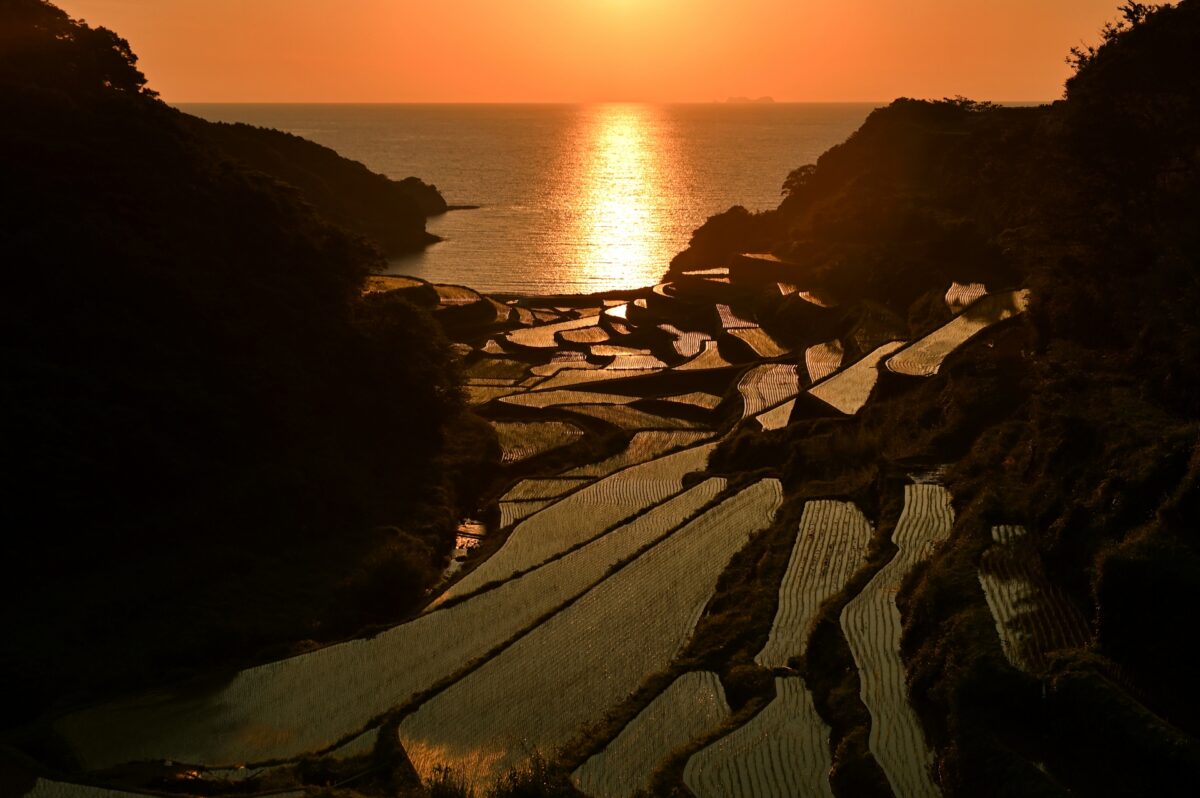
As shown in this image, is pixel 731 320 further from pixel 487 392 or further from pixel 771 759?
pixel 771 759

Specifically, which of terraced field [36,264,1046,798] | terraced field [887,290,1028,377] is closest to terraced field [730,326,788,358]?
terraced field [887,290,1028,377]

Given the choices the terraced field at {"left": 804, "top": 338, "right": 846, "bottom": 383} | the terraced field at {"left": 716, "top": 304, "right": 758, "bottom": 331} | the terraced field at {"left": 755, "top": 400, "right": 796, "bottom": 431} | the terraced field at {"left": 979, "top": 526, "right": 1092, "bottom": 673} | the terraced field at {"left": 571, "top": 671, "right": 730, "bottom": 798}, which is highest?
the terraced field at {"left": 979, "top": 526, "right": 1092, "bottom": 673}

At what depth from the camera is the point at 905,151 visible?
60469 mm

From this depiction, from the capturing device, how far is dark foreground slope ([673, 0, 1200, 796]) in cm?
1016

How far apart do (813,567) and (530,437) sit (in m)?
16.0

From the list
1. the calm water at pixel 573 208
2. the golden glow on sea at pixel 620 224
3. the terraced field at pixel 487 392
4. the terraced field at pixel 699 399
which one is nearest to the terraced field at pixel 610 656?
the terraced field at pixel 699 399

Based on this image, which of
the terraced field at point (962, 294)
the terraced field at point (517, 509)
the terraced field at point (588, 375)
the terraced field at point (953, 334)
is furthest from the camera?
the terraced field at point (588, 375)

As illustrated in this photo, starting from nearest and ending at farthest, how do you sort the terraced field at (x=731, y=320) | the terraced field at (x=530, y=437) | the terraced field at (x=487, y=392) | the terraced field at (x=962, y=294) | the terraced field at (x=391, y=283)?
1. the terraced field at (x=530, y=437)
2. the terraced field at (x=962, y=294)
3. the terraced field at (x=487, y=392)
4. the terraced field at (x=731, y=320)
5. the terraced field at (x=391, y=283)

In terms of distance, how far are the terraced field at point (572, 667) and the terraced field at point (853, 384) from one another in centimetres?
736

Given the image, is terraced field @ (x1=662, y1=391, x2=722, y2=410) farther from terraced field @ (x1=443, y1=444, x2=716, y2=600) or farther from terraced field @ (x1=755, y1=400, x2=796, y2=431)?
terraced field @ (x1=443, y1=444, x2=716, y2=600)

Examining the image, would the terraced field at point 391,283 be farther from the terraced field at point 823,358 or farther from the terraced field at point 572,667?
the terraced field at point 572,667

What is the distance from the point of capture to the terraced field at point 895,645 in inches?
433

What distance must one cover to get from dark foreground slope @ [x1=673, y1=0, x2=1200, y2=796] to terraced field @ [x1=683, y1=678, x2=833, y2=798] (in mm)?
1259

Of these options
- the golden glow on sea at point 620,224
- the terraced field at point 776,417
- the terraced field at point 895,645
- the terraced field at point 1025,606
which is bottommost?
the golden glow on sea at point 620,224
